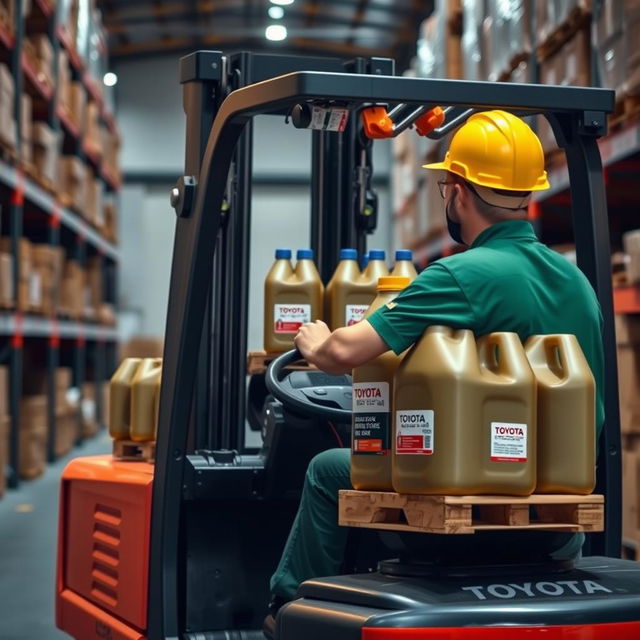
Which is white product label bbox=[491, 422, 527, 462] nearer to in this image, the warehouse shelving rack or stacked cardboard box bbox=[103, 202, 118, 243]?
the warehouse shelving rack

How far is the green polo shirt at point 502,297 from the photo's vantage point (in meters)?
2.46

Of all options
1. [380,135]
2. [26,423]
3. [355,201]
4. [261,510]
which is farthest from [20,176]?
[380,135]

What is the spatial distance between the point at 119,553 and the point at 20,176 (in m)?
6.65

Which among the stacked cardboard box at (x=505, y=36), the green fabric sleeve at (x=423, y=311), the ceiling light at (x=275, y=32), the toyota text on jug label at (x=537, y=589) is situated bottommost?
the toyota text on jug label at (x=537, y=589)

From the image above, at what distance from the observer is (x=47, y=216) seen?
1288cm

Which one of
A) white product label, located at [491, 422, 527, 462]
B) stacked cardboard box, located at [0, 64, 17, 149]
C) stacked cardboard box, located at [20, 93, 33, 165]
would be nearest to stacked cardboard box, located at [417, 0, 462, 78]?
stacked cardboard box, located at [20, 93, 33, 165]

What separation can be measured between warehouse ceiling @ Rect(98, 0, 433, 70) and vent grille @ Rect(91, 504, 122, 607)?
694 inches

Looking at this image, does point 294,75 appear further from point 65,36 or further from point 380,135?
point 65,36

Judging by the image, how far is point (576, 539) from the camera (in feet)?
8.89

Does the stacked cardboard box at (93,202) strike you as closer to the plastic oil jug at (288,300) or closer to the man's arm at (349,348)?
the plastic oil jug at (288,300)

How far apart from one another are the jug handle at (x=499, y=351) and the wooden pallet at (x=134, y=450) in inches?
77.1

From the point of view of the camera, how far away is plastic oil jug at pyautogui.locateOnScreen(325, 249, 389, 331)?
4078 mm

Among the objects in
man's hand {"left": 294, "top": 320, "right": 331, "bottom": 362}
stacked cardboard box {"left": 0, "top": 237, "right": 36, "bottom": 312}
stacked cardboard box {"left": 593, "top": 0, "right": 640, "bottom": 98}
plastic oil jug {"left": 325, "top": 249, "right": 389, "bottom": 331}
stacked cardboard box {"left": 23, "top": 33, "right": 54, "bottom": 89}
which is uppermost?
stacked cardboard box {"left": 23, "top": 33, "right": 54, "bottom": 89}

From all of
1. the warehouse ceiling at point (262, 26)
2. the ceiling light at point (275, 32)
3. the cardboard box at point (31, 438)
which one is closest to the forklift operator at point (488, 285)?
the cardboard box at point (31, 438)
